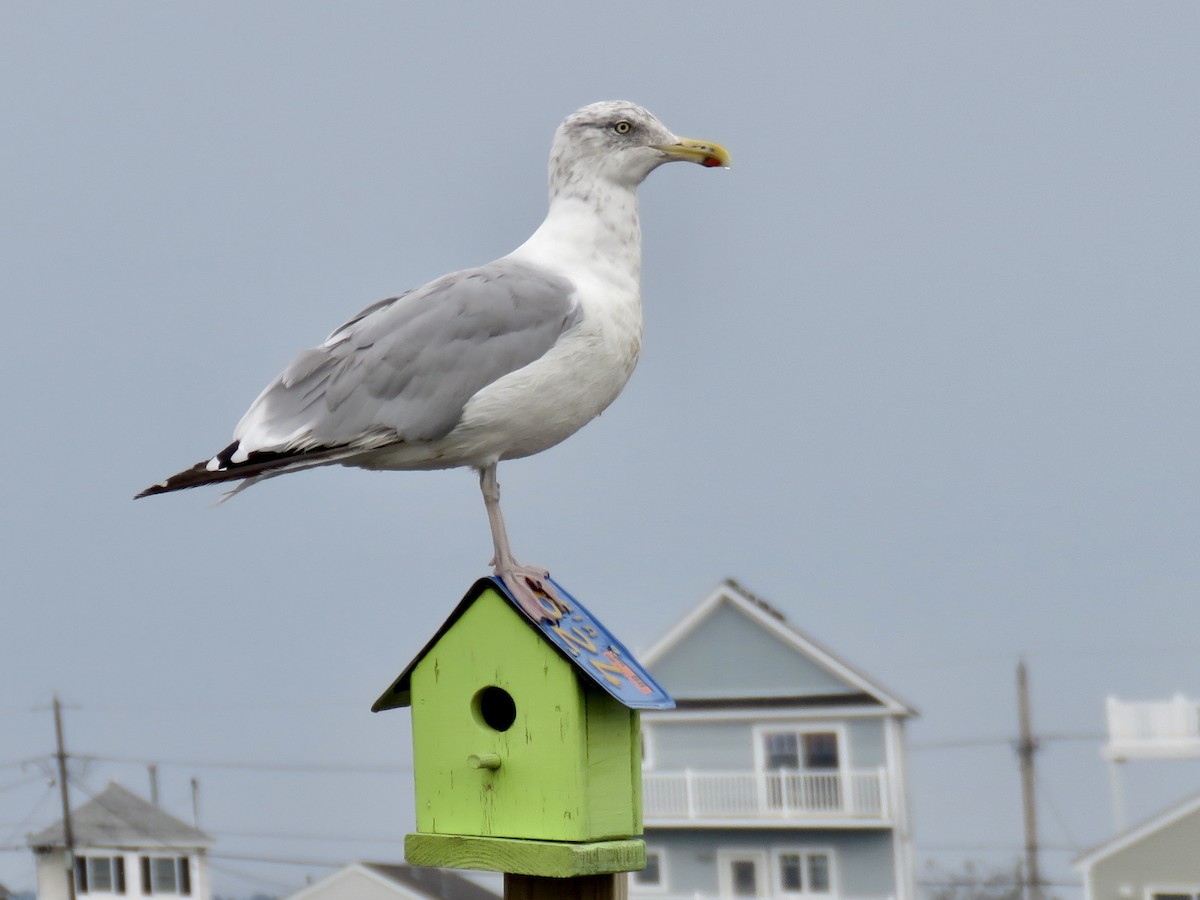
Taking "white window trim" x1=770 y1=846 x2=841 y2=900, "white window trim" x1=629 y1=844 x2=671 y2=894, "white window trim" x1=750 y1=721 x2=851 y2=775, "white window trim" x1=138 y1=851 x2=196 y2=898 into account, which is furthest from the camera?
"white window trim" x1=138 y1=851 x2=196 y2=898

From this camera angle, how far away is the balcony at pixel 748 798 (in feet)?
43.9

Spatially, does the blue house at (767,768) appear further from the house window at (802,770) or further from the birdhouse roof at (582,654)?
the birdhouse roof at (582,654)

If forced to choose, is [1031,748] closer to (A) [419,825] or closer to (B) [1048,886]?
(B) [1048,886]

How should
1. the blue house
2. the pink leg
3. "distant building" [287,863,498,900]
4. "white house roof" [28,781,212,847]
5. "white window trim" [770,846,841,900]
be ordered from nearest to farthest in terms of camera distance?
the pink leg → "distant building" [287,863,498,900] → the blue house → "white window trim" [770,846,841,900] → "white house roof" [28,781,212,847]

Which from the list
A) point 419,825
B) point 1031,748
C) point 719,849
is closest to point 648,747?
point 719,849

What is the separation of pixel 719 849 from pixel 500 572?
11144mm

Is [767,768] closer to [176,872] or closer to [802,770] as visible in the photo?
[802,770]

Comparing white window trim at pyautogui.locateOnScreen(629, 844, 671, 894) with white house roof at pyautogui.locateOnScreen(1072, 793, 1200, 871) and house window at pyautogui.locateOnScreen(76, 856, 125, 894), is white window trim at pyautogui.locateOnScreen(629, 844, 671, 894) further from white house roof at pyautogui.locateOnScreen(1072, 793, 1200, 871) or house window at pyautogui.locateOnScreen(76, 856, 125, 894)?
house window at pyautogui.locateOnScreen(76, 856, 125, 894)

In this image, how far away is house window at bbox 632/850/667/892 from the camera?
13.7m

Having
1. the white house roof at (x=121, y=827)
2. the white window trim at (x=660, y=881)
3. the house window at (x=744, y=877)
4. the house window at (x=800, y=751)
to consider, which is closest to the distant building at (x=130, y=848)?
the white house roof at (x=121, y=827)

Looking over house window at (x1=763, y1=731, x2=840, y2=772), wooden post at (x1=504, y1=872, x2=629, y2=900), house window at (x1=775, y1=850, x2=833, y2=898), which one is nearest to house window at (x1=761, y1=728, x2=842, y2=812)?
house window at (x1=763, y1=731, x2=840, y2=772)

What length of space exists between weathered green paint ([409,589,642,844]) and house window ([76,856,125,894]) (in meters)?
12.8

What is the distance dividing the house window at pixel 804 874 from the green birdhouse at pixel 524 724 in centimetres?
1095

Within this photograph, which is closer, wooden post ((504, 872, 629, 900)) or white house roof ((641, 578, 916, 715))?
wooden post ((504, 872, 629, 900))
